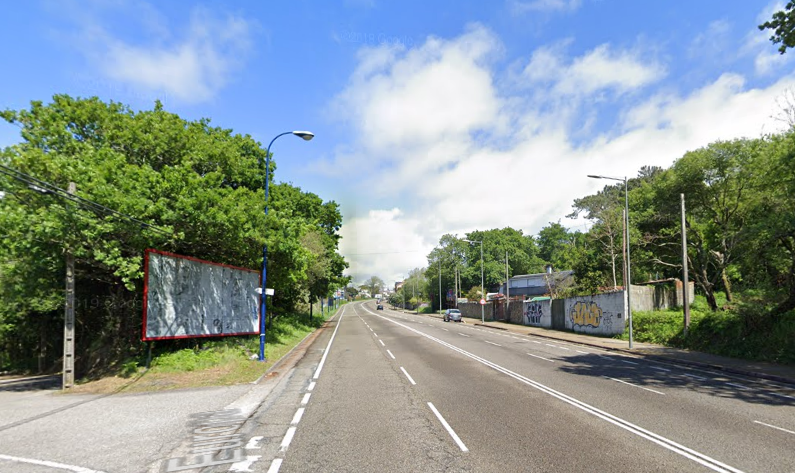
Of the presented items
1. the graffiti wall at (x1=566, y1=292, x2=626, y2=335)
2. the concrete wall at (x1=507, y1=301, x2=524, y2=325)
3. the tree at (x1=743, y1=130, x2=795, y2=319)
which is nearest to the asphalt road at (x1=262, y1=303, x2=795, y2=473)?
the tree at (x1=743, y1=130, x2=795, y2=319)

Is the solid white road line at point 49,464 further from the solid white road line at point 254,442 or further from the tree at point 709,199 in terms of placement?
the tree at point 709,199

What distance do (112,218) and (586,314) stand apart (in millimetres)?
30958

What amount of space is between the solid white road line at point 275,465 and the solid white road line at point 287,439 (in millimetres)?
446

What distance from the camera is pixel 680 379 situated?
43.3ft

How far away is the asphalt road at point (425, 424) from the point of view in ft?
20.0

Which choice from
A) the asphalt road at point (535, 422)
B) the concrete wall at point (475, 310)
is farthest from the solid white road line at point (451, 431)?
the concrete wall at point (475, 310)

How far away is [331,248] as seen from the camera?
4119cm

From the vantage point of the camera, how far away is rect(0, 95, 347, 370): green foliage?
12375 mm

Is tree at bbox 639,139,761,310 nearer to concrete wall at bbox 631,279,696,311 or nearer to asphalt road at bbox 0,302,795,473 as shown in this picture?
concrete wall at bbox 631,279,696,311

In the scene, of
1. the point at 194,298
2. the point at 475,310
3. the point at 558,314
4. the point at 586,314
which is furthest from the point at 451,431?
the point at 475,310

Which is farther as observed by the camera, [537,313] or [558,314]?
[537,313]

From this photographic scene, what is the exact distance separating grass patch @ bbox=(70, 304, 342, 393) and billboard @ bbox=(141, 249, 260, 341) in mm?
707

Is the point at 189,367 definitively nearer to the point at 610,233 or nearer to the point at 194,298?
the point at 194,298

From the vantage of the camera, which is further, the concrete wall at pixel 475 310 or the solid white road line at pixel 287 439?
the concrete wall at pixel 475 310
